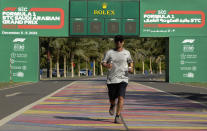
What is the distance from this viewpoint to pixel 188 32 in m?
37.8

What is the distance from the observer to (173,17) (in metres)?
37.4

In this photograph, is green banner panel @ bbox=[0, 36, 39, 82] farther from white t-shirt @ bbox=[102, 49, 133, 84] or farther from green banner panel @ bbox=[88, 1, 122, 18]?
white t-shirt @ bbox=[102, 49, 133, 84]

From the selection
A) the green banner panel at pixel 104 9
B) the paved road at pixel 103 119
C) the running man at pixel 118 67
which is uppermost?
the green banner panel at pixel 104 9

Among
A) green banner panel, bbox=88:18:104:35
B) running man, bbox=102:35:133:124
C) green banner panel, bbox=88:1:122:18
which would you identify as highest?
green banner panel, bbox=88:1:122:18

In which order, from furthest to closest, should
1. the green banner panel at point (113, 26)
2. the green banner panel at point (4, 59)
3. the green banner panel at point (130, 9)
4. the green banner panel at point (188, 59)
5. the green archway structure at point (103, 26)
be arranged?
1. the green banner panel at point (188, 59)
2. the green banner panel at point (4, 59)
3. the green banner panel at point (130, 9)
4. the green archway structure at point (103, 26)
5. the green banner panel at point (113, 26)

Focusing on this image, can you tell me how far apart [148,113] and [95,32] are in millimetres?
25258

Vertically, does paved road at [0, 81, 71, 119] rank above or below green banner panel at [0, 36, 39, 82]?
below

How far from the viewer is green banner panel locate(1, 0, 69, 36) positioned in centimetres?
3684

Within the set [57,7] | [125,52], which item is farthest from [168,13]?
[125,52]

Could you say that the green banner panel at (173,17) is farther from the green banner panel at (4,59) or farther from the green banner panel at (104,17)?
the green banner panel at (4,59)

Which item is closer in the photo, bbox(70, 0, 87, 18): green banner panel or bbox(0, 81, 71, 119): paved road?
bbox(0, 81, 71, 119): paved road

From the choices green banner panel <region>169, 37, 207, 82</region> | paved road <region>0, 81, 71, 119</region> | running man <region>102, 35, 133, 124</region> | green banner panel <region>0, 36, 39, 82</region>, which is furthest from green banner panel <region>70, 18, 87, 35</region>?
running man <region>102, 35, 133, 124</region>

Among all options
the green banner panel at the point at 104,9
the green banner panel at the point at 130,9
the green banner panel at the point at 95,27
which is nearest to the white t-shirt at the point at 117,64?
the green banner panel at the point at 95,27

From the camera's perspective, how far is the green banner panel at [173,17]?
122ft
